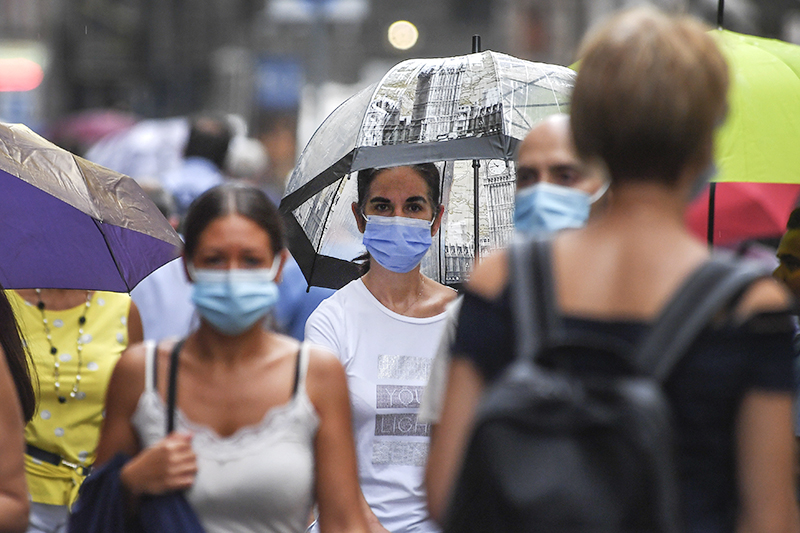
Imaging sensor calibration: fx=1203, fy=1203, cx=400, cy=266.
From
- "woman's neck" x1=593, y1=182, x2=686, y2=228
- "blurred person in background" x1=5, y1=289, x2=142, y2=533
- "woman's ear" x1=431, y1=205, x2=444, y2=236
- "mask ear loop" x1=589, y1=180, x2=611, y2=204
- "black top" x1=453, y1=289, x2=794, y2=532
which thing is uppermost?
"woman's neck" x1=593, y1=182, x2=686, y2=228

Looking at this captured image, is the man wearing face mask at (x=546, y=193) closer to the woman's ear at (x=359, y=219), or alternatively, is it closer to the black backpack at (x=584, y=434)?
the black backpack at (x=584, y=434)

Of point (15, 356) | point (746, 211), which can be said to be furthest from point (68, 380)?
point (746, 211)

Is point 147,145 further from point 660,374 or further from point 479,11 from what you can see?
point 479,11

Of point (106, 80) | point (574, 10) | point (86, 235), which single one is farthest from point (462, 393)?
point (574, 10)

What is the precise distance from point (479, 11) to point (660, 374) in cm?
5380

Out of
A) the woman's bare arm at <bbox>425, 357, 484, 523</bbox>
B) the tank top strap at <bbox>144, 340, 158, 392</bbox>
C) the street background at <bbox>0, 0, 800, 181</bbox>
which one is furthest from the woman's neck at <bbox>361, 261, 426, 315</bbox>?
the street background at <bbox>0, 0, 800, 181</bbox>

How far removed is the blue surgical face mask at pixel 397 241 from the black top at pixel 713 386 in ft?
7.90

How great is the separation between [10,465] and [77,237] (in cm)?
143

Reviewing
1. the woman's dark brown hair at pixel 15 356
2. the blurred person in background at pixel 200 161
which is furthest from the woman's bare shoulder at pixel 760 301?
→ the blurred person in background at pixel 200 161

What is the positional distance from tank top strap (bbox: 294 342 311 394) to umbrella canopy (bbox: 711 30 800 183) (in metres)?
2.13

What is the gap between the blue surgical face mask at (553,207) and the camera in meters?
2.78

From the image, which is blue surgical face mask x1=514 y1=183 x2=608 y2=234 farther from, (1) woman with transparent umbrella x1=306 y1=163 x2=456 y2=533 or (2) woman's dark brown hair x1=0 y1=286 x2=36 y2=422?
(2) woman's dark brown hair x1=0 y1=286 x2=36 y2=422

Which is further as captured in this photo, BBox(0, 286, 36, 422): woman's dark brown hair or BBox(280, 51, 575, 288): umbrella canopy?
BBox(280, 51, 575, 288): umbrella canopy

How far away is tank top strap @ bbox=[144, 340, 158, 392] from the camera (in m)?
3.04
